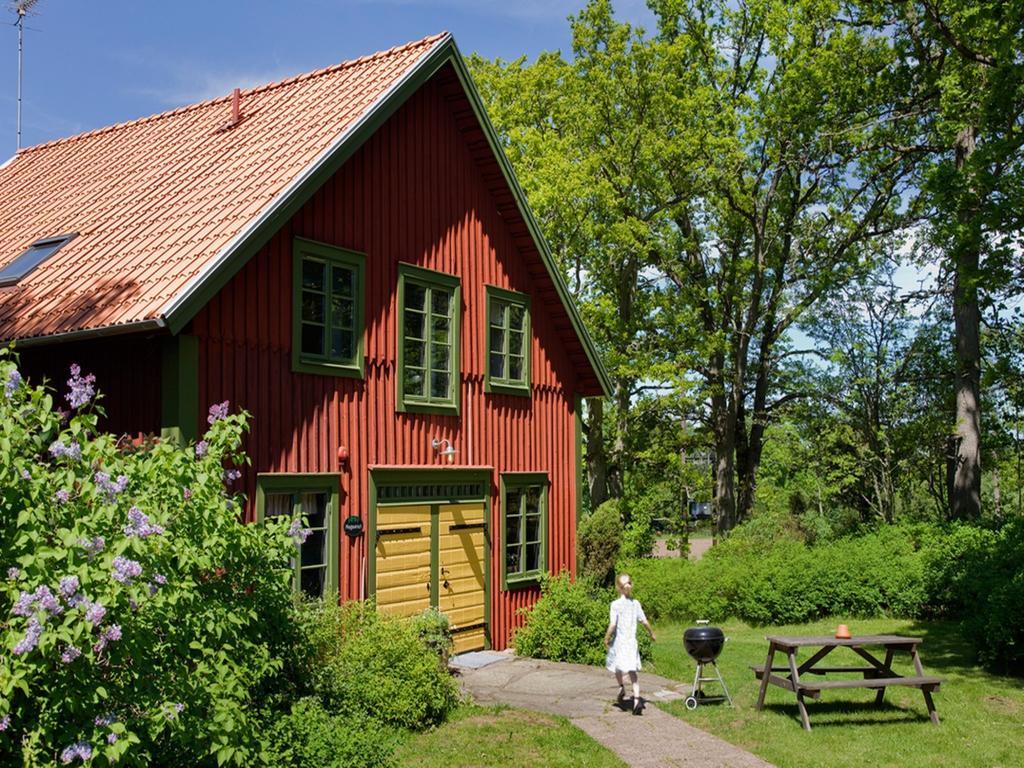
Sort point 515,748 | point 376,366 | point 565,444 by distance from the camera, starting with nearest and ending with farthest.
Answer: point 515,748
point 376,366
point 565,444

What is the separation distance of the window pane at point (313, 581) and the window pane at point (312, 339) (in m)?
2.79

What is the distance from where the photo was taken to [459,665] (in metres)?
15.8

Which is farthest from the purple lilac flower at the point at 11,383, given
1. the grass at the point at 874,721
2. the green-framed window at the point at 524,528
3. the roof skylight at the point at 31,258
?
the green-framed window at the point at 524,528

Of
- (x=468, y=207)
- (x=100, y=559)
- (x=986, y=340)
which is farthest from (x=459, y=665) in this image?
(x=986, y=340)

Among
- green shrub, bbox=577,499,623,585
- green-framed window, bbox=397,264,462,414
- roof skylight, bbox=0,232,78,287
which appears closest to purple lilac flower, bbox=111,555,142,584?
roof skylight, bbox=0,232,78,287

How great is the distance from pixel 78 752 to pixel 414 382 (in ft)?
32.2

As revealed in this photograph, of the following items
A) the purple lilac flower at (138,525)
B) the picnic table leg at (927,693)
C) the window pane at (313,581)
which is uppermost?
the purple lilac flower at (138,525)

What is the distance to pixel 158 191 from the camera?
14.8m

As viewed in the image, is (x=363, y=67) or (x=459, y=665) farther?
(x=363, y=67)

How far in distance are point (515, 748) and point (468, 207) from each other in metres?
8.86

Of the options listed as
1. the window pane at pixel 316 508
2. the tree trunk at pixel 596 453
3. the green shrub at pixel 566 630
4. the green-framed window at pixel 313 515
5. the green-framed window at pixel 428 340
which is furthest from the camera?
the tree trunk at pixel 596 453

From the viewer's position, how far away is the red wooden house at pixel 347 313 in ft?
41.0

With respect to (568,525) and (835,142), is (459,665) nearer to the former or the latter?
(568,525)

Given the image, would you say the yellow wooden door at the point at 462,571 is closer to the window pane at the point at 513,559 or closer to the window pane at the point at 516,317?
the window pane at the point at 513,559
